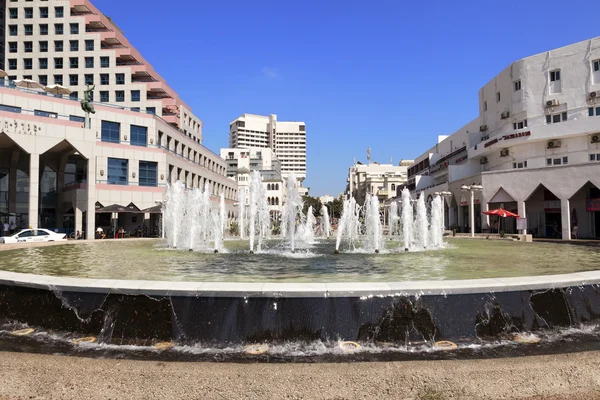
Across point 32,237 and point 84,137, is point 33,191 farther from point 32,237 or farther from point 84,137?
point 84,137

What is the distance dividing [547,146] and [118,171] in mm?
39473

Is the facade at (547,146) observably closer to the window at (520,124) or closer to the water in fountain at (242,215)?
the window at (520,124)

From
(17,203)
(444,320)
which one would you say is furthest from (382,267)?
(17,203)

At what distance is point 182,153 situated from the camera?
172 ft

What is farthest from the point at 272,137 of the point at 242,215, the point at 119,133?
the point at 242,215

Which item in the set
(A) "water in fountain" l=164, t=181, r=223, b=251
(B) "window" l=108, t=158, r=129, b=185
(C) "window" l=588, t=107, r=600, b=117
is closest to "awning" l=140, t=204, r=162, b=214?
(B) "window" l=108, t=158, r=129, b=185

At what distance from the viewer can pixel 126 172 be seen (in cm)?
3978

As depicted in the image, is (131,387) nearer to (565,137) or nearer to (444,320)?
(444,320)

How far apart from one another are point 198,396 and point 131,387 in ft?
2.21

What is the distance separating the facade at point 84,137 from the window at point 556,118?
36884 millimetres

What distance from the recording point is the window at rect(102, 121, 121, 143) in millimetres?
39781

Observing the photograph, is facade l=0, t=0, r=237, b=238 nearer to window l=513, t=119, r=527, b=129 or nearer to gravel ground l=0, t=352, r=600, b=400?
gravel ground l=0, t=352, r=600, b=400

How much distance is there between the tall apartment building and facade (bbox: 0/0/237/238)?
4680 inches

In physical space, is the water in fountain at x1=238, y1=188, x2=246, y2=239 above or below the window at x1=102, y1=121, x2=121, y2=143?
below
